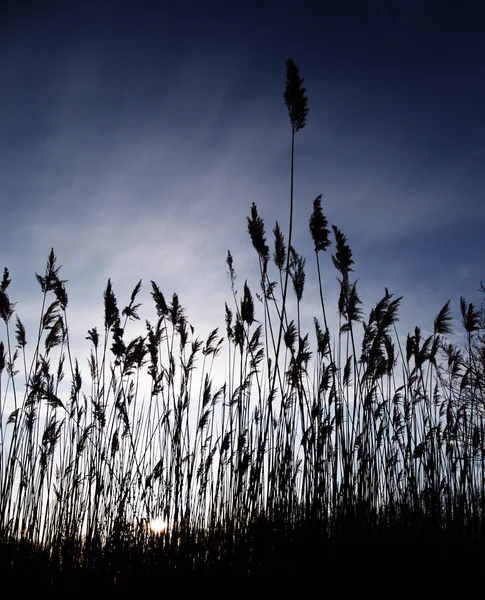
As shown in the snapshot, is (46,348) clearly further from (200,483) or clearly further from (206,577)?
(206,577)

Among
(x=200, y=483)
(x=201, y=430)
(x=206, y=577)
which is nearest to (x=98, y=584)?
(x=206, y=577)

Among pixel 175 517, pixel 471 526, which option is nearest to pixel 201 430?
pixel 175 517

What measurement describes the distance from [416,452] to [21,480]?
4.00m

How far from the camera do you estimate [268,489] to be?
11.5 ft

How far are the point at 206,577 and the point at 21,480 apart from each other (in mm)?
2107

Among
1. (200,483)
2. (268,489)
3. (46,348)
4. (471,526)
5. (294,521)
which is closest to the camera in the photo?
(294,521)

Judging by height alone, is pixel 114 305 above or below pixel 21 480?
above

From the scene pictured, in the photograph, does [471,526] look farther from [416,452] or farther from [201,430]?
[201,430]

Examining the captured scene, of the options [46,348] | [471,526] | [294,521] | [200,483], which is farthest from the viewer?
[46,348]

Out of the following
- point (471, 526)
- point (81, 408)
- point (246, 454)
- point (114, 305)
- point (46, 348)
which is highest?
point (114, 305)

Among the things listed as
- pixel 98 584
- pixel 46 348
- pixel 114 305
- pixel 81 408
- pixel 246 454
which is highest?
pixel 114 305

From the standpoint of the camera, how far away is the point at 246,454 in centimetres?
380

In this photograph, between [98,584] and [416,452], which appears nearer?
[98,584]

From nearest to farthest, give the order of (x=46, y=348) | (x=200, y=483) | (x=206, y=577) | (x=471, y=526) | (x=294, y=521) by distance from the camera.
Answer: (x=206, y=577) → (x=294, y=521) → (x=471, y=526) → (x=200, y=483) → (x=46, y=348)
